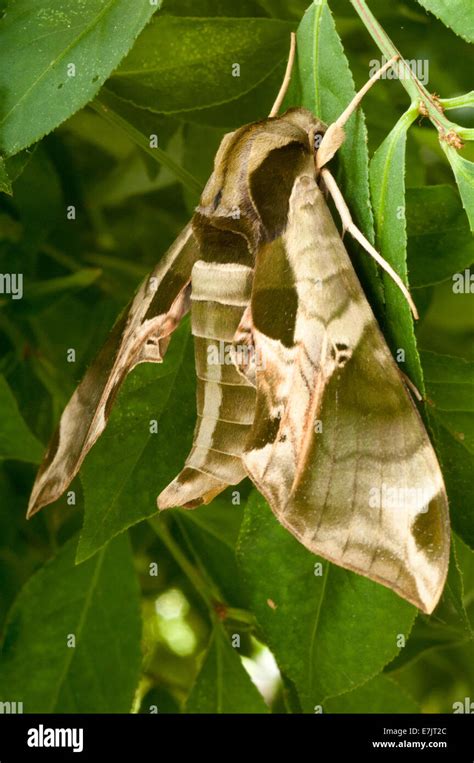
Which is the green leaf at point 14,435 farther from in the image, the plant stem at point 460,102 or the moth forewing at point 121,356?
the plant stem at point 460,102

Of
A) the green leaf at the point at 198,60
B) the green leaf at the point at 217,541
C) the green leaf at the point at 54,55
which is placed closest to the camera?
the green leaf at the point at 54,55

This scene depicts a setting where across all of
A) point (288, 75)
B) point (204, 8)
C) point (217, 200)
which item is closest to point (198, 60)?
point (204, 8)

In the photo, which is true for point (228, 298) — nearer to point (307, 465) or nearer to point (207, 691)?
point (307, 465)

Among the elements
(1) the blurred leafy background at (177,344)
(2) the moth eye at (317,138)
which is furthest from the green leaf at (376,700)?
(2) the moth eye at (317,138)

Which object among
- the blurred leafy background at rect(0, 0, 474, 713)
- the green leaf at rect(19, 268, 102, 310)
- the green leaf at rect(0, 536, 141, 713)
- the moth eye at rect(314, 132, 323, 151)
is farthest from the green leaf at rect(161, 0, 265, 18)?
the green leaf at rect(0, 536, 141, 713)

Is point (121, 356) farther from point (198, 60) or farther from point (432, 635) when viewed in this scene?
point (432, 635)

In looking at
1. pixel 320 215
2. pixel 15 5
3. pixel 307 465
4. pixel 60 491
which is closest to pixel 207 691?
pixel 60 491
